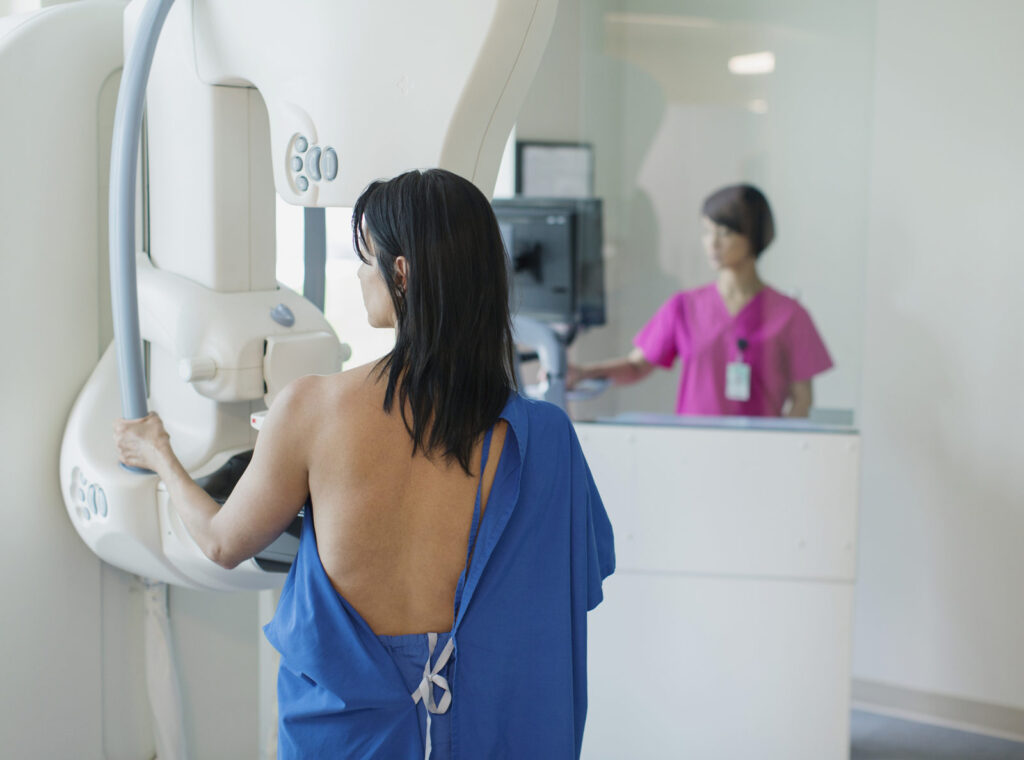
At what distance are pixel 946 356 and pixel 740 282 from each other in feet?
1.98

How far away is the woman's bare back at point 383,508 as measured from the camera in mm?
1077

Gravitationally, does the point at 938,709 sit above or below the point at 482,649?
below

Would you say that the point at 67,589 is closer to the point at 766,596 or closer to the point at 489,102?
the point at 489,102

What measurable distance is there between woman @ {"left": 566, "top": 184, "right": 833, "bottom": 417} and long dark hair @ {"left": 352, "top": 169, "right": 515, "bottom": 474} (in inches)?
62.6

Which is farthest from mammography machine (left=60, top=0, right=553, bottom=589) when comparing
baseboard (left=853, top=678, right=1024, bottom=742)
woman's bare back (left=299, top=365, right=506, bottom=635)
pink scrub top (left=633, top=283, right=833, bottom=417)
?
baseboard (left=853, top=678, right=1024, bottom=742)

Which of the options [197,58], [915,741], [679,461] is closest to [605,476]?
[679,461]

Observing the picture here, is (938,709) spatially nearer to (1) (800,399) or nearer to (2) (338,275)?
(1) (800,399)

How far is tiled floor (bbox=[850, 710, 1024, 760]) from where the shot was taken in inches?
105

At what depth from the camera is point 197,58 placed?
53.7 inches

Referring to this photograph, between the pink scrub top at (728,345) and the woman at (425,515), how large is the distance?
1.57 meters

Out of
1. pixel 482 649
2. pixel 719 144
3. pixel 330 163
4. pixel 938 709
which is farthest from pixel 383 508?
pixel 938 709

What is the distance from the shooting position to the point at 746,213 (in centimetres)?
275

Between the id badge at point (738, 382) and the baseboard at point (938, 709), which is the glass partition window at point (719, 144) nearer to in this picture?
the id badge at point (738, 382)

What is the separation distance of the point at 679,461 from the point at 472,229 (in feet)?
4.47
